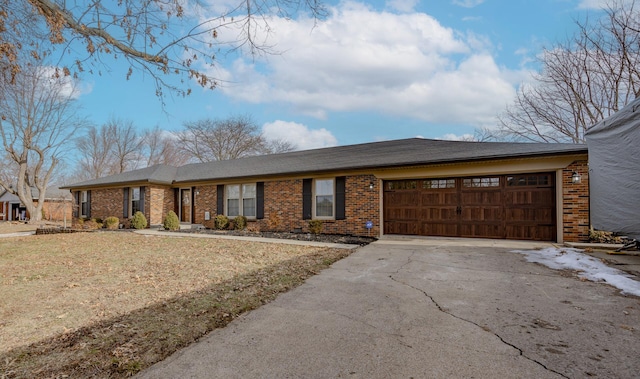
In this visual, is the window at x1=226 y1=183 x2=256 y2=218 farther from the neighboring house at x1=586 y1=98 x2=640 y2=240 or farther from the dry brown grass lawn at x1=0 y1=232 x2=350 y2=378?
the neighboring house at x1=586 y1=98 x2=640 y2=240

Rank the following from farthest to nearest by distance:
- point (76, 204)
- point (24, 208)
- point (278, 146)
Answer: point (278, 146)
point (24, 208)
point (76, 204)

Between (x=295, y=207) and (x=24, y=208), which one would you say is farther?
(x=24, y=208)

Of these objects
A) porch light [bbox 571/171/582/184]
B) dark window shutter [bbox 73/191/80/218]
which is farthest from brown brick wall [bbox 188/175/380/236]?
dark window shutter [bbox 73/191/80/218]

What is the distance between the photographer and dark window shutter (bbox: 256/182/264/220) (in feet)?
44.3

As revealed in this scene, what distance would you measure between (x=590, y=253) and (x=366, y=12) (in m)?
6.93

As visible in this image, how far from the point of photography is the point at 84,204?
19406 millimetres

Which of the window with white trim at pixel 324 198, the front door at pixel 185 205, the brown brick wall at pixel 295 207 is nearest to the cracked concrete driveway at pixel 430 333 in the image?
the brown brick wall at pixel 295 207

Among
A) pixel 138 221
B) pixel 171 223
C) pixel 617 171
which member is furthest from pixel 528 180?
pixel 138 221

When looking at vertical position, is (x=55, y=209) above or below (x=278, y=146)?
below

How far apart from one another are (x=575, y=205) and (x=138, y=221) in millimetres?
17386

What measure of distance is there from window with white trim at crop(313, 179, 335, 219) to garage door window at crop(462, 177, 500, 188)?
4.59 metres

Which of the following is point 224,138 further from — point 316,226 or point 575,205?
point 575,205

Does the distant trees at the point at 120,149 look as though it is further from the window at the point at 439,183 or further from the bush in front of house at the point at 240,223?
the window at the point at 439,183

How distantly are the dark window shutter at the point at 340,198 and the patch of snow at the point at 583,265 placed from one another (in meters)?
5.63
